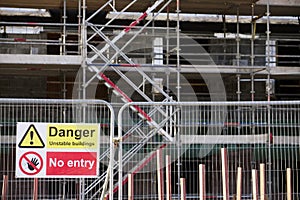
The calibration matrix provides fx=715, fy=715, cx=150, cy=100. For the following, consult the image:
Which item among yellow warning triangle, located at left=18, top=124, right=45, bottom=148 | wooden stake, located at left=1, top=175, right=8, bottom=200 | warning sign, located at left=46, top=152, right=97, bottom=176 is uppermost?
yellow warning triangle, located at left=18, top=124, right=45, bottom=148

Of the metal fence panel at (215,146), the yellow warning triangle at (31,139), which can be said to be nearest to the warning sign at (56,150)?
the yellow warning triangle at (31,139)

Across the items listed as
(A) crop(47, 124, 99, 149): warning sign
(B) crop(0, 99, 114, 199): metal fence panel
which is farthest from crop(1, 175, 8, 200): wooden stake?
(A) crop(47, 124, 99, 149): warning sign

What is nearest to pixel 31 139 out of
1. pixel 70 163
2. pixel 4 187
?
pixel 70 163

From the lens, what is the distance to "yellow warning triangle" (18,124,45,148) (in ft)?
32.6

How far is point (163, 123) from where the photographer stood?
14219 mm

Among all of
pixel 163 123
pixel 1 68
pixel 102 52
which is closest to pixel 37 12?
pixel 1 68

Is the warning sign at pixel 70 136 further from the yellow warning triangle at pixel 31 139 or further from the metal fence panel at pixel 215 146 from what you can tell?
the metal fence panel at pixel 215 146

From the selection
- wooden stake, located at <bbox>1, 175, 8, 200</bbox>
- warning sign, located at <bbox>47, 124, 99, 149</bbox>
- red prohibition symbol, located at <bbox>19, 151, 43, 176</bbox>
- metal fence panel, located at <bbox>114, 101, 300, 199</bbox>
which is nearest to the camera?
red prohibition symbol, located at <bbox>19, 151, 43, 176</bbox>

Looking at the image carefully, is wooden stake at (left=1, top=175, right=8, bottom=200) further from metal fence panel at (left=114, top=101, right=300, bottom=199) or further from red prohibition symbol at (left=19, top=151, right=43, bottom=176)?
metal fence panel at (left=114, top=101, right=300, bottom=199)

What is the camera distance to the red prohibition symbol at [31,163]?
9930 millimetres

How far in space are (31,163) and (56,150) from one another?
39 centimetres

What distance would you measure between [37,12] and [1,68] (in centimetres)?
378

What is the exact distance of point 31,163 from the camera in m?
9.96

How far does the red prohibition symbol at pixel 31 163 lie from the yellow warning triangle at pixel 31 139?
0.37 ft
